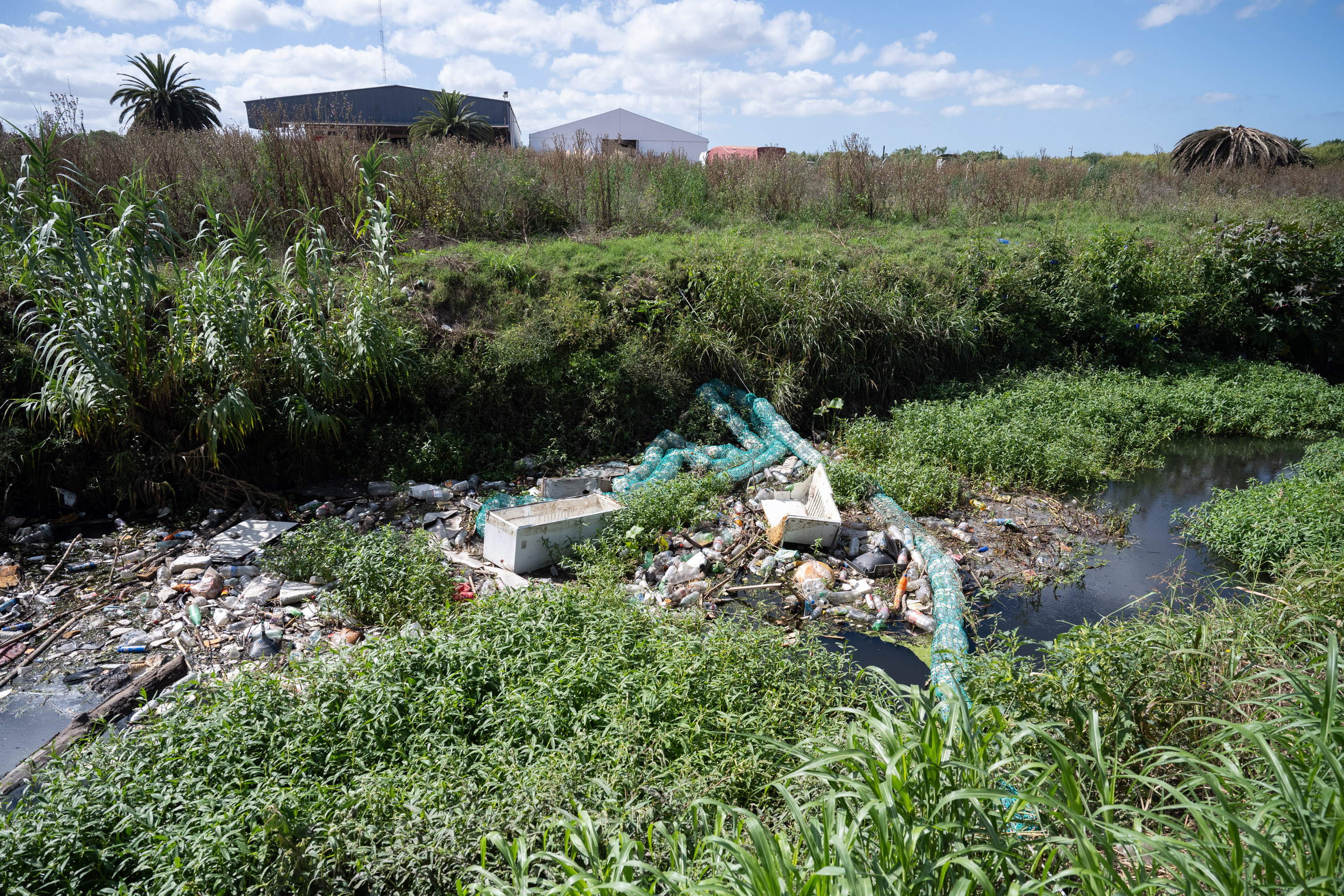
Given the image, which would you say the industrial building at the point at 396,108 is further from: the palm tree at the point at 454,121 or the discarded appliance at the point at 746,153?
the discarded appliance at the point at 746,153

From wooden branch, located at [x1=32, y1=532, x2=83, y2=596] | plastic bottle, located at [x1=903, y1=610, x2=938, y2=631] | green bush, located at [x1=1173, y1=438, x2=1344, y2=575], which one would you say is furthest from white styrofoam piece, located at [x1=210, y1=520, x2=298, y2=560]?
green bush, located at [x1=1173, y1=438, x2=1344, y2=575]

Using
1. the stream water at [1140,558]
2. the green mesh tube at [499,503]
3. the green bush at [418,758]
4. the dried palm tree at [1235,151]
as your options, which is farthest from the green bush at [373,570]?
the dried palm tree at [1235,151]

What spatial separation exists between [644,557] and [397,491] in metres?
2.24

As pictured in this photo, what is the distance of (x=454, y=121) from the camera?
1898 cm

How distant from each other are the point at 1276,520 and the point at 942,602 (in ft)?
9.15

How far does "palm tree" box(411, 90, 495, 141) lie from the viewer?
741 inches

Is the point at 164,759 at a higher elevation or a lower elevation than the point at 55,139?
lower

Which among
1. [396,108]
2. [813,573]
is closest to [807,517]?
[813,573]

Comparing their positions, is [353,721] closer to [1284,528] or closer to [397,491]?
[397,491]

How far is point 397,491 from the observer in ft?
19.0

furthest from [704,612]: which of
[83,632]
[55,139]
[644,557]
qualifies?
[55,139]

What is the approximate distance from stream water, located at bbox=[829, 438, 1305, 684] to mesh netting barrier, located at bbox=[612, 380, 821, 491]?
2174mm

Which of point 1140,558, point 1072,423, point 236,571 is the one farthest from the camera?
point 1072,423

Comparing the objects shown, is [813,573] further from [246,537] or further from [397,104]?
[397,104]
